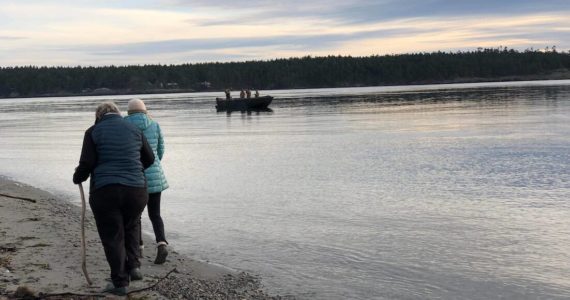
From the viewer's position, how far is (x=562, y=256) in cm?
849

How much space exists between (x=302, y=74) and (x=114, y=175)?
570 feet

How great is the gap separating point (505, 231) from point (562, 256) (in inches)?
53.8

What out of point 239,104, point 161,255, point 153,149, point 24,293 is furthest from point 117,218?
point 239,104

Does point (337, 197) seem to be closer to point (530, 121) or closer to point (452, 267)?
point (452, 267)

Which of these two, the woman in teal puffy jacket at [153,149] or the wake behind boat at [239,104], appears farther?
the wake behind boat at [239,104]

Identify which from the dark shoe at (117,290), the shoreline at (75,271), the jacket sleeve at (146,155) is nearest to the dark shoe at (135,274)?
the shoreline at (75,271)

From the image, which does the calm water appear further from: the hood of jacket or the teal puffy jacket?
the hood of jacket

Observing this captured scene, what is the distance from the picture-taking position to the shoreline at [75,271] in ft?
21.3

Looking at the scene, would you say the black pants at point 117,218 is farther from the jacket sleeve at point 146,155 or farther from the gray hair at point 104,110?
the gray hair at point 104,110

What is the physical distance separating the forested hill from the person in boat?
16734 centimetres

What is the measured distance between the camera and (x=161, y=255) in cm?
775

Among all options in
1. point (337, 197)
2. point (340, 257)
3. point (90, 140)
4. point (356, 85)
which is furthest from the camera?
point (356, 85)

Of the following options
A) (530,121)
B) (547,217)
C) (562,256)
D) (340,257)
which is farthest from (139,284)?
(530,121)

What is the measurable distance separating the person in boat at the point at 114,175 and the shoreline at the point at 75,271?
0.56m
